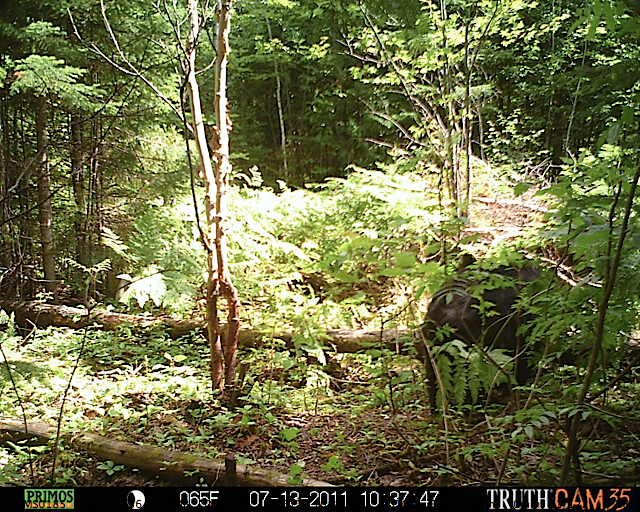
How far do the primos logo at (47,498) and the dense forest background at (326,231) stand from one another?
42 cm

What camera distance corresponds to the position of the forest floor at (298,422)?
2439 millimetres

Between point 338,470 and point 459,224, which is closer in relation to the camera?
point 459,224

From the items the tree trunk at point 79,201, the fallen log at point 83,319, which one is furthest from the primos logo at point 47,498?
the tree trunk at point 79,201

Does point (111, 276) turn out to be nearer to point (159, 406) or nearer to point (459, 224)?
point (159, 406)

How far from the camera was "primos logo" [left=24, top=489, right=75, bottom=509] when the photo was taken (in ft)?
6.83

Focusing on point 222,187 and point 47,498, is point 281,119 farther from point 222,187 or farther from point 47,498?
point 47,498

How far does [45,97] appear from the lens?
554cm

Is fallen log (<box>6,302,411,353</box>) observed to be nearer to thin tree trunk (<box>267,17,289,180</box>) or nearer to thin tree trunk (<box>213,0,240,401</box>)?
thin tree trunk (<box>213,0,240,401</box>)

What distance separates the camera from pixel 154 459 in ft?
9.68

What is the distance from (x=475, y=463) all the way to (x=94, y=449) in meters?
2.17

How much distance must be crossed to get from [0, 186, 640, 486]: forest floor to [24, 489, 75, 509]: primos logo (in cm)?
50

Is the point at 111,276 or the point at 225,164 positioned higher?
Answer: the point at 225,164

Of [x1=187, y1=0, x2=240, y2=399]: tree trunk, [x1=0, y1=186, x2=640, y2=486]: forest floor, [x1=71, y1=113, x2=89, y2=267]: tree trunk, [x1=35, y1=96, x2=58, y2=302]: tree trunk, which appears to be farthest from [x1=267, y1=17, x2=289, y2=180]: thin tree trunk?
[x1=187, y1=0, x2=240, y2=399]: tree trunk

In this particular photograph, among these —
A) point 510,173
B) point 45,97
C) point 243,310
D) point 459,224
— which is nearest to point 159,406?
point 243,310
